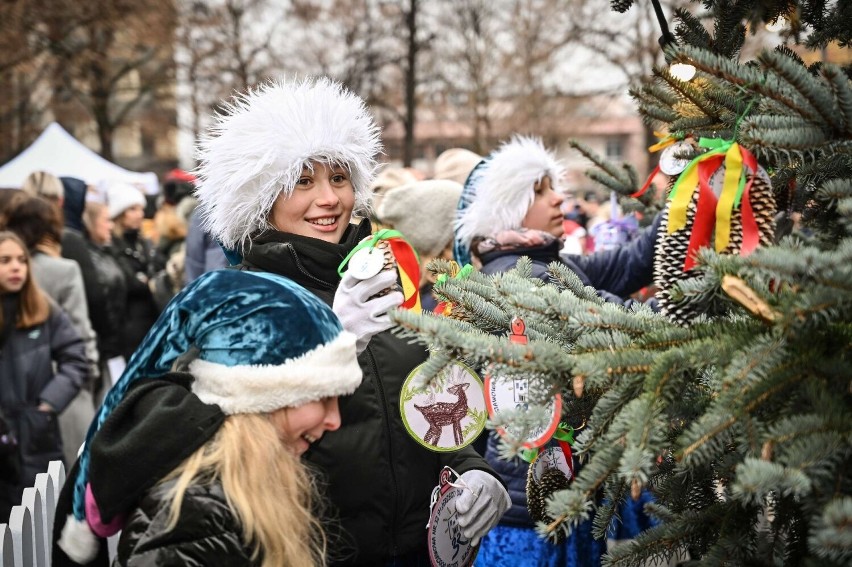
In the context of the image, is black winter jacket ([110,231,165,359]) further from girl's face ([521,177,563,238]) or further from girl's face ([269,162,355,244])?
girl's face ([269,162,355,244])

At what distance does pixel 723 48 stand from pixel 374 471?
1344 millimetres

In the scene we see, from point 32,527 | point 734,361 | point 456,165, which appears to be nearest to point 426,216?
point 456,165


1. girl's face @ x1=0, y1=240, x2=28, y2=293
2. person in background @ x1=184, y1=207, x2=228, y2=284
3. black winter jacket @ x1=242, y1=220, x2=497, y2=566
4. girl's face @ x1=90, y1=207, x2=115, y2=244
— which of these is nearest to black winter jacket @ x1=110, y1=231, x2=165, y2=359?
girl's face @ x1=90, y1=207, x2=115, y2=244

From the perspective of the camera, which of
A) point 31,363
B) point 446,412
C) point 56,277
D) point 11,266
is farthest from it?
point 56,277

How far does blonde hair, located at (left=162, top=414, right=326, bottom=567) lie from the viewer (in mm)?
1827

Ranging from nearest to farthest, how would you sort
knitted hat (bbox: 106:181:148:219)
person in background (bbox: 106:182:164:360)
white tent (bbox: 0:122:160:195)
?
person in background (bbox: 106:182:164:360)
knitted hat (bbox: 106:181:148:219)
white tent (bbox: 0:122:160:195)

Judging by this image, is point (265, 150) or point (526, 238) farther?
point (526, 238)

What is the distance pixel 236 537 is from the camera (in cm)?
182

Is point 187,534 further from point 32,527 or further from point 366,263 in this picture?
point 32,527

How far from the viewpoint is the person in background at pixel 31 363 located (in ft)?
16.0

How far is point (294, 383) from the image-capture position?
191cm

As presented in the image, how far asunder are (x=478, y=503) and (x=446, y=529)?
12 centimetres

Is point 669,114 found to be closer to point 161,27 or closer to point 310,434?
point 310,434

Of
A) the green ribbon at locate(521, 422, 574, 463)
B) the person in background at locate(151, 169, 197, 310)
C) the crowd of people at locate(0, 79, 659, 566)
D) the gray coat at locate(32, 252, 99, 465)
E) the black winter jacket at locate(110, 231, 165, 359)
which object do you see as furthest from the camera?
the person in background at locate(151, 169, 197, 310)
